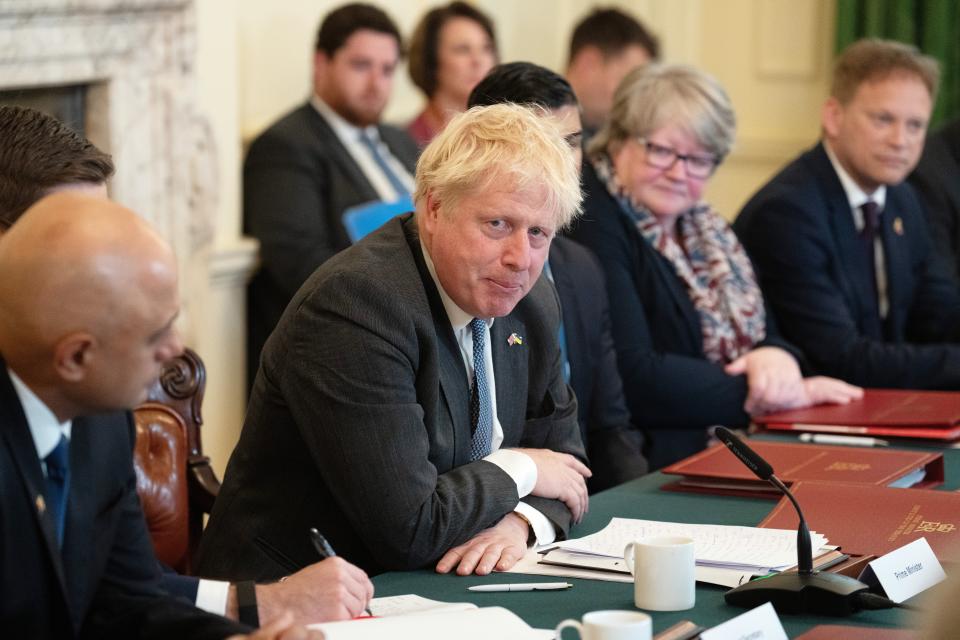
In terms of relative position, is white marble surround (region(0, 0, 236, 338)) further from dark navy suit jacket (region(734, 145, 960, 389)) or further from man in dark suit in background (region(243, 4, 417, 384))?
dark navy suit jacket (region(734, 145, 960, 389))

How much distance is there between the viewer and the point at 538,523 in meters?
2.35

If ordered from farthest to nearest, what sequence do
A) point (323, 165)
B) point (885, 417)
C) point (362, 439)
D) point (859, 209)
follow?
1. point (323, 165)
2. point (859, 209)
3. point (885, 417)
4. point (362, 439)

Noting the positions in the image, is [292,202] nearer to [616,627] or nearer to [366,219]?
[366,219]

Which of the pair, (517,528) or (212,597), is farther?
(517,528)

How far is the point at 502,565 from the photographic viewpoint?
7.14 feet

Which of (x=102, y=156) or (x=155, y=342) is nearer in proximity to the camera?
(x=155, y=342)

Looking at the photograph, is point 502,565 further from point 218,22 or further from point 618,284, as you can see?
point 218,22

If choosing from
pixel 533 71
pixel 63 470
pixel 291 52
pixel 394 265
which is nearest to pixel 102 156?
pixel 394 265

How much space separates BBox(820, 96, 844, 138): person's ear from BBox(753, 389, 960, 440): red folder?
1044 mm

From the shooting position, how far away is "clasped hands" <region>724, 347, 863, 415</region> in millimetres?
3482

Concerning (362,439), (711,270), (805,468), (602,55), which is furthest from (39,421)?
(602,55)

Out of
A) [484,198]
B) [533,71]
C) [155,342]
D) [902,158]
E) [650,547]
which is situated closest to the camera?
[155,342]

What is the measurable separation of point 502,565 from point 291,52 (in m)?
3.53

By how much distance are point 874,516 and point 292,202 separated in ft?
9.10
